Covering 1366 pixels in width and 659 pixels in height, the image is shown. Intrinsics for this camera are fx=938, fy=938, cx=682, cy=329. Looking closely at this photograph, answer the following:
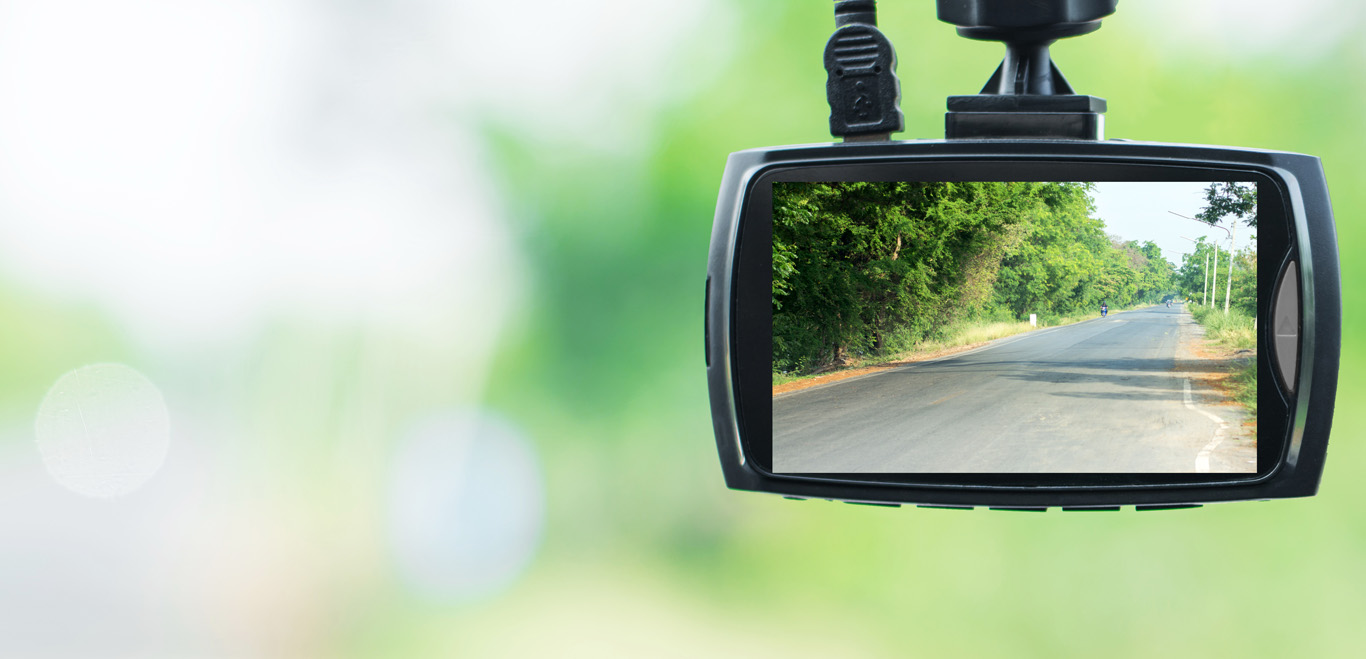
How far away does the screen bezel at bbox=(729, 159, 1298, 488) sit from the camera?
1.26 m

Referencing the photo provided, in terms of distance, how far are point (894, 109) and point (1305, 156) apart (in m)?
0.52

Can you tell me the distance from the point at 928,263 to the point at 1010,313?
0.19 meters

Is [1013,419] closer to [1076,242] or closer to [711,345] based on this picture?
[1076,242]

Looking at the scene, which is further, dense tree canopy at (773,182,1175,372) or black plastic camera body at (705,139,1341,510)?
dense tree canopy at (773,182,1175,372)

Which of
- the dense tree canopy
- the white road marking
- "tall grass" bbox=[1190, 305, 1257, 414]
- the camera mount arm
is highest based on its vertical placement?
the camera mount arm

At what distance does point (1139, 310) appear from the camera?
1.77m

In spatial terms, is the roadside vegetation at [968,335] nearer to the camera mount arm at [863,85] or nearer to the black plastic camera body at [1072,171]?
the black plastic camera body at [1072,171]

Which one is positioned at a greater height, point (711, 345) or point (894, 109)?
point (894, 109)

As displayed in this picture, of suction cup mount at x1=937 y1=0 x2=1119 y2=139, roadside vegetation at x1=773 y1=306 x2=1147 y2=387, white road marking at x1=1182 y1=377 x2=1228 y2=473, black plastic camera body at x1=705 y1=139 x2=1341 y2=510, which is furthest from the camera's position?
roadside vegetation at x1=773 y1=306 x2=1147 y2=387

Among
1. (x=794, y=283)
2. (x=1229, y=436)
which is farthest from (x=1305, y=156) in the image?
(x=794, y=283)

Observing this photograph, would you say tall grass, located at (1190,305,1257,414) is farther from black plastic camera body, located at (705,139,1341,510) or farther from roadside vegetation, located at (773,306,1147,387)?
roadside vegetation, located at (773,306,1147,387)

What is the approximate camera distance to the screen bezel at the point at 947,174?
126 centimetres

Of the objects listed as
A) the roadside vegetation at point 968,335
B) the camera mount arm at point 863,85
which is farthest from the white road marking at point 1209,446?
the camera mount arm at point 863,85

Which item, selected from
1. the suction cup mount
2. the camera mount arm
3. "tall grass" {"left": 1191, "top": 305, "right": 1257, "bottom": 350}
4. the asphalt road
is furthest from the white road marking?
the camera mount arm
